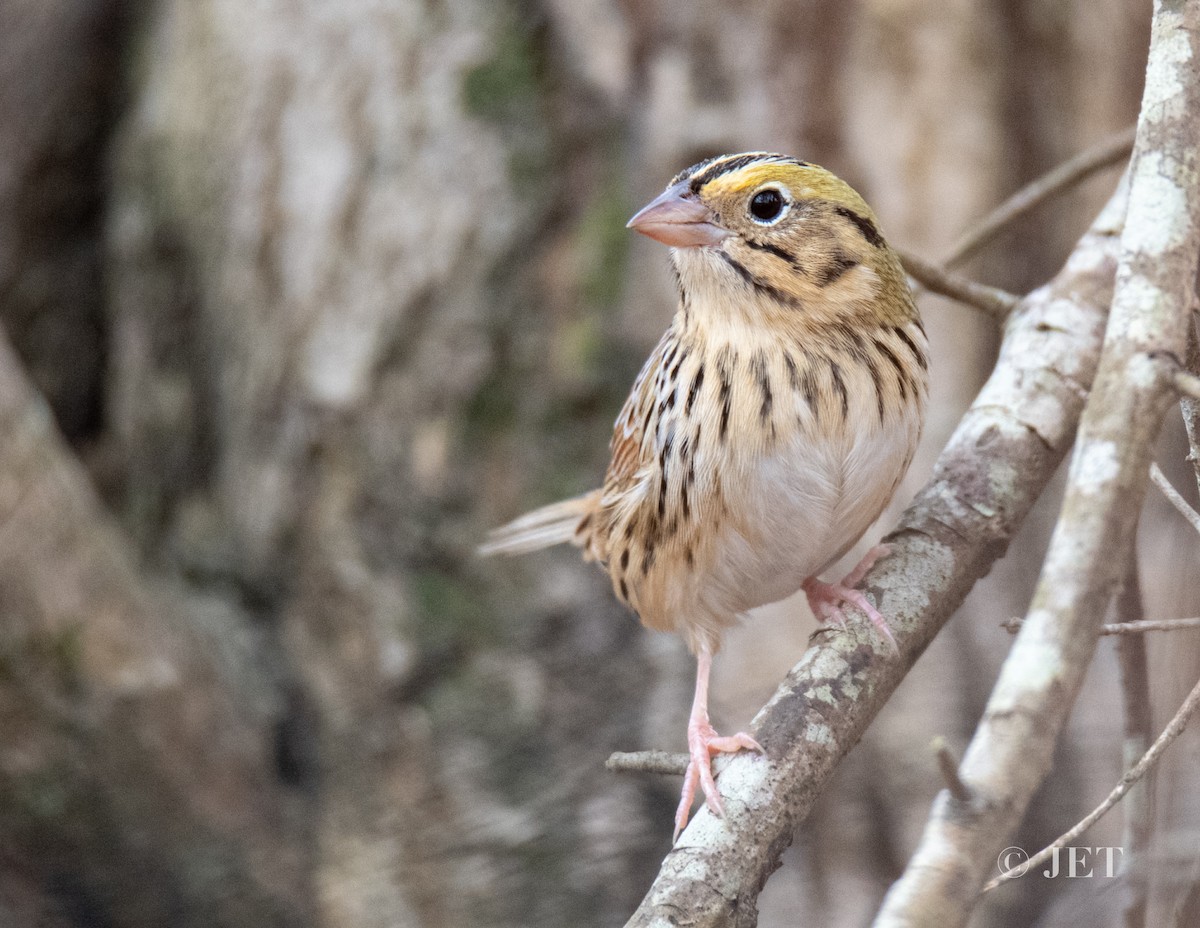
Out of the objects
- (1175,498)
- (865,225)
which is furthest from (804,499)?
(1175,498)

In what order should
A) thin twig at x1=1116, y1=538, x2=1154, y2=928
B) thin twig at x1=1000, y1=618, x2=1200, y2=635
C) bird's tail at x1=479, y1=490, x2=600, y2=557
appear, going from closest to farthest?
thin twig at x1=1000, y1=618, x2=1200, y2=635
thin twig at x1=1116, y1=538, x2=1154, y2=928
bird's tail at x1=479, y1=490, x2=600, y2=557

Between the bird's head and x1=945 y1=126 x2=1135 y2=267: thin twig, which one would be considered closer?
the bird's head

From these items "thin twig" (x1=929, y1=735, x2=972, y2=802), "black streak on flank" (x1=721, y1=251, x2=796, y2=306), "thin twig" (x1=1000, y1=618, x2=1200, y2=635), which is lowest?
"thin twig" (x1=929, y1=735, x2=972, y2=802)

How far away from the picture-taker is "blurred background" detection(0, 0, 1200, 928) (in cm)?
381

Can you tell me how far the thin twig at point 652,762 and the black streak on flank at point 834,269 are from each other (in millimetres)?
927

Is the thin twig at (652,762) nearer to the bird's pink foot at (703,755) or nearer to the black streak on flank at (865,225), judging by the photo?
the bird's pink foot at (703,755)

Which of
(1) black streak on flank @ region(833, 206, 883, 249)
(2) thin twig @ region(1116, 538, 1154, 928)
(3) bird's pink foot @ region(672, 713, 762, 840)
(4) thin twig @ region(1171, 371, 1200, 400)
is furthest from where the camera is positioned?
(1) black streak on flank @ region(833, 206, 883, 249)

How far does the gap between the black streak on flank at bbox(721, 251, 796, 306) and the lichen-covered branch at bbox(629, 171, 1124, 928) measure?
42 centimetres

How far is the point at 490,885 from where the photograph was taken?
4219mm

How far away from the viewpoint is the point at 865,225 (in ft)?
8.13

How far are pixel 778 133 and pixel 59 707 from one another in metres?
2.75

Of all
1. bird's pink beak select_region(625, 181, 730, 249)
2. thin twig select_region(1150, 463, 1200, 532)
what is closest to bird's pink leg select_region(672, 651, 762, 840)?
thin twig select_region(1150, 463, 1200, 532)

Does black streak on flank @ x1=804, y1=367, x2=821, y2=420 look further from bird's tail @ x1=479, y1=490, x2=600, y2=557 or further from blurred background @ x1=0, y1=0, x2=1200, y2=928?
blurred background @ x1=0, y1=0, x2=1200, y2=928

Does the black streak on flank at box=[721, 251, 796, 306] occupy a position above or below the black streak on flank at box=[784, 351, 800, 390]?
above
